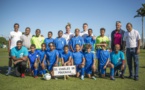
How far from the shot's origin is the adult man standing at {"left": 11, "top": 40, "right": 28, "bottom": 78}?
8.63 metres

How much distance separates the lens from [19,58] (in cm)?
866

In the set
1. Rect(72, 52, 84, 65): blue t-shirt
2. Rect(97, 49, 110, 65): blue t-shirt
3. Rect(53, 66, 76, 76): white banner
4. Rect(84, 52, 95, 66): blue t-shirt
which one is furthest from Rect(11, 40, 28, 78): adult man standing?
Rect(97, 49, 110, 65): blue t-shirt

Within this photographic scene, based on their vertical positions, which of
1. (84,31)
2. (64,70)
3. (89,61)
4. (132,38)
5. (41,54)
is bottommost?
(64,70)

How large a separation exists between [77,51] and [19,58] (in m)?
2.87

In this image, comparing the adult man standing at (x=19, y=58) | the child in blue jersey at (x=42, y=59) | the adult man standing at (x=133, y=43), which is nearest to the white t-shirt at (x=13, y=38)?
the adult man standing at (x=19, y=58)

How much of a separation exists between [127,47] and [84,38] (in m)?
2.27

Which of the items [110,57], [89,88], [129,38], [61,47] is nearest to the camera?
[89,88]

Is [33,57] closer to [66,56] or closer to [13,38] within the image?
[13,38]

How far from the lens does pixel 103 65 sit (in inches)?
337

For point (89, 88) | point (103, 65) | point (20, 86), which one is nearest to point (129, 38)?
point (103, 65)

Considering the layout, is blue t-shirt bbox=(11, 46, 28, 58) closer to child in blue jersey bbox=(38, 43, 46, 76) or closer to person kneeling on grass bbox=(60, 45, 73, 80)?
child in blue jersey bbox=(38, 43, 46, 76)

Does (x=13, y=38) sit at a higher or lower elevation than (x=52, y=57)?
higher

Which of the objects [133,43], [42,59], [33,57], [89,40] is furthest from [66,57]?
[133,43]

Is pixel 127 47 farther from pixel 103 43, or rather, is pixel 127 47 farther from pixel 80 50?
pixel 80 50
